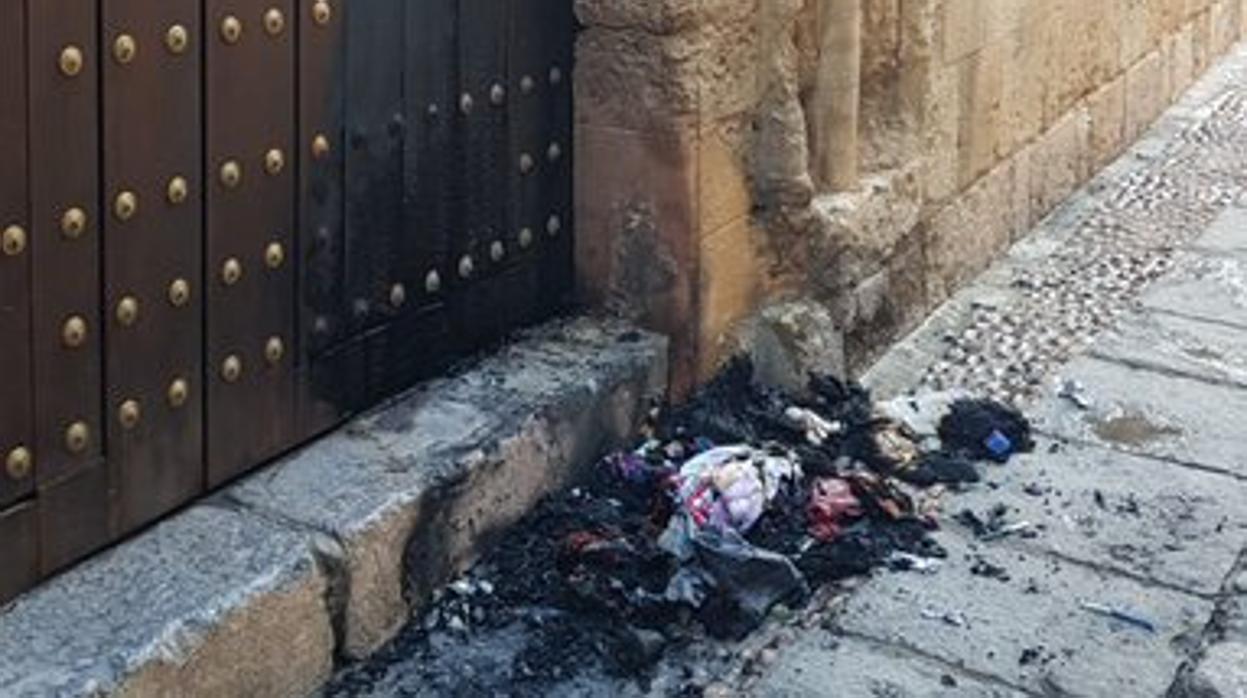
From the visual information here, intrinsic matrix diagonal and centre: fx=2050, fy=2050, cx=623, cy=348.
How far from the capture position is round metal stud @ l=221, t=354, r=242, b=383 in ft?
10.9

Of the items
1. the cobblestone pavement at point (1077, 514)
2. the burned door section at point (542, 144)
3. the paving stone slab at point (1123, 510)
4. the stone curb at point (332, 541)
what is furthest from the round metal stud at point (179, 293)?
the paving stone slab at point (1123, 510)

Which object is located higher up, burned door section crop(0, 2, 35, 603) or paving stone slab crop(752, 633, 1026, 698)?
burned door section crop(0, 2, 35, 603)

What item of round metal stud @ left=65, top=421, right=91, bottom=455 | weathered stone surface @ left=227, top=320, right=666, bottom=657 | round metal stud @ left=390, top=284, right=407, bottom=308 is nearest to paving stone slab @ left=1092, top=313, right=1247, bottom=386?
weathered stone surface @ left=227, top=320, right=666, bottom=657

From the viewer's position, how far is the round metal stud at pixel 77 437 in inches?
119

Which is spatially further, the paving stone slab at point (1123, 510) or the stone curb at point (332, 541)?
the paving stone slab at point (1123, 510)


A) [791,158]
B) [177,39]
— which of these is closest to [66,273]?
[177,39]

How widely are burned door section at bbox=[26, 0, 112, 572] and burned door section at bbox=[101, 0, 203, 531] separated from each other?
3 cm

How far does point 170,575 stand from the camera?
10.0ft

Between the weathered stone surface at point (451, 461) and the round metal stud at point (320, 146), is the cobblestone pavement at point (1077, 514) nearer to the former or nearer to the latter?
the weathered stone surface at point (451, 461)

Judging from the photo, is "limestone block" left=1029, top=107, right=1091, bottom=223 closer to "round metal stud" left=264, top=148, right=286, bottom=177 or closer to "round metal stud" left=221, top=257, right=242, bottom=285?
"round metal stud" left=264, top=148, right=286, bottom=177

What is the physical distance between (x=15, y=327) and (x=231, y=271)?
19.0 inches

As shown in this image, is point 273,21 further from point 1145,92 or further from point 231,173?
point 1145,92

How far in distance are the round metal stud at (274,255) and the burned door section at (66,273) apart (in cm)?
41

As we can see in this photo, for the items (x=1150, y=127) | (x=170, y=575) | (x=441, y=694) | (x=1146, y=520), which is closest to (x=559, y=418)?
(x=441, y=694)
